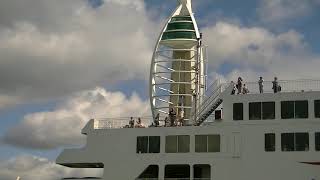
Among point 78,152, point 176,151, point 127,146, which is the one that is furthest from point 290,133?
point 78,152

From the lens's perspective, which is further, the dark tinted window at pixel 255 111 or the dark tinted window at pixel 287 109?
the dark tinted window at pixel 255 111

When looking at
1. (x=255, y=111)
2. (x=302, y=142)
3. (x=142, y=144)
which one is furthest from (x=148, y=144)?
(x=302, y=142)

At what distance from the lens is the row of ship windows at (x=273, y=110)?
109 feet

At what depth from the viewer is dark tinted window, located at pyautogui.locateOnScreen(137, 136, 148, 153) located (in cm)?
3563

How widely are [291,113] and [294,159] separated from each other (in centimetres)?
259

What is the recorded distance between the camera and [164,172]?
3503 cm

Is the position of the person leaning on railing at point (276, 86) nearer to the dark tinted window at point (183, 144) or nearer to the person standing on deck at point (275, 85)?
the person standing on deck at point (275, 85)

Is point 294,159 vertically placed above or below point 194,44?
below

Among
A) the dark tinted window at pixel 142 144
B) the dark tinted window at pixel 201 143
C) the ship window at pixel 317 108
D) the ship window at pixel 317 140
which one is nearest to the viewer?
the ship window at pixel 317 140

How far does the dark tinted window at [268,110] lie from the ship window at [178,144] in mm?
4644

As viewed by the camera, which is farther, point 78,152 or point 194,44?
point 194,44

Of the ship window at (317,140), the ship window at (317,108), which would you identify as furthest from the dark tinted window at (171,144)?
the ship window at (317,108)

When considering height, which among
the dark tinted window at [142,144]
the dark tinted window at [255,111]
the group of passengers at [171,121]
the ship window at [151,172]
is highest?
the dark tinted window at [255,111]

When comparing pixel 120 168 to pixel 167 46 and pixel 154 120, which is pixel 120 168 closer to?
pixel 154 120
